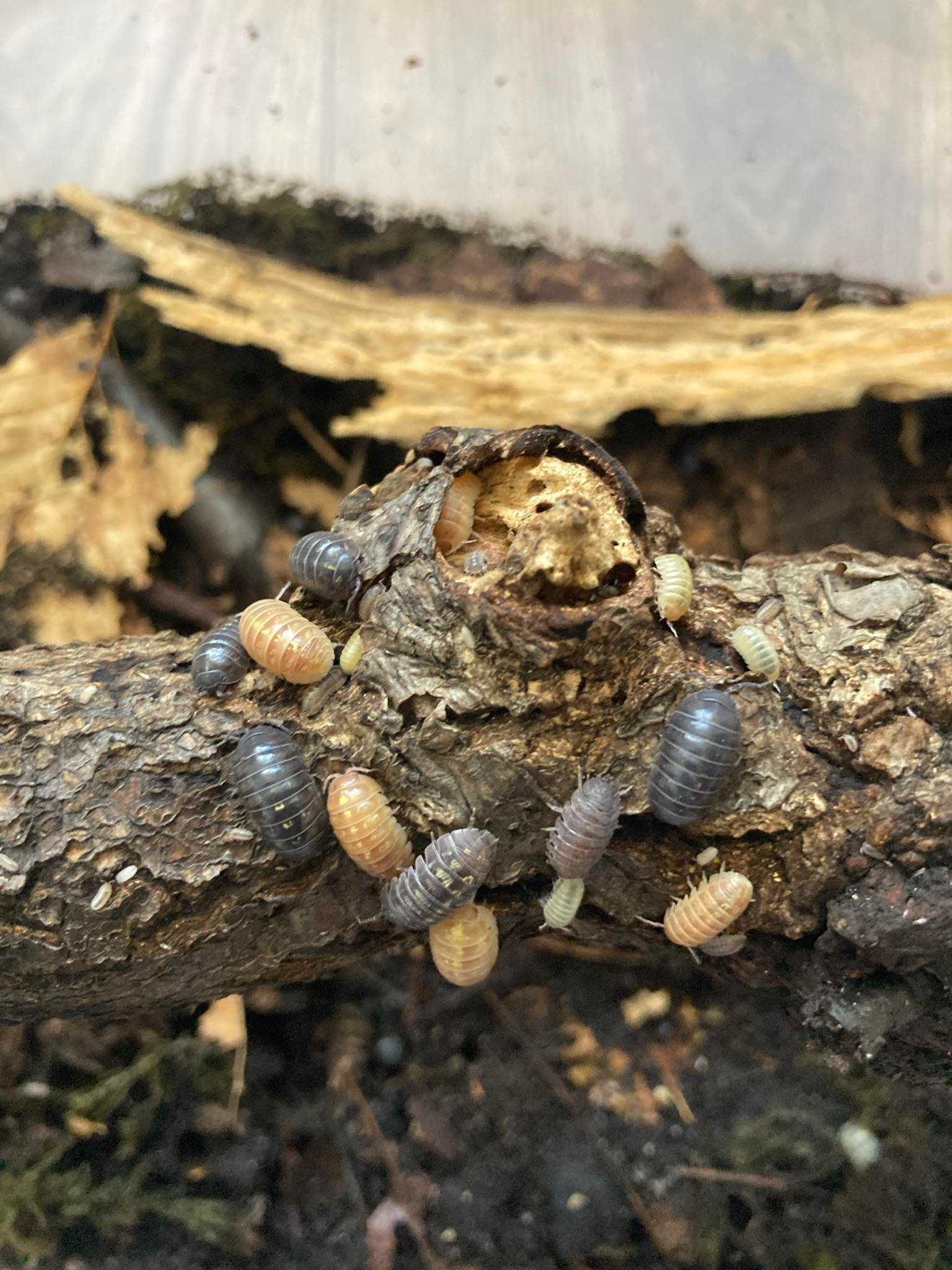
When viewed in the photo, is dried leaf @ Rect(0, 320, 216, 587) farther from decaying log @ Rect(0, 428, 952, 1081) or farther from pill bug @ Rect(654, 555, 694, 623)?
pill bug @ Rect(654, 555, 694, 623)

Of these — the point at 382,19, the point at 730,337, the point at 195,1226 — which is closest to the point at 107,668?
the point at 195,1226

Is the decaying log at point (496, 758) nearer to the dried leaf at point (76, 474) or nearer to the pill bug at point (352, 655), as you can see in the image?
the pill bug at point (352, 655)

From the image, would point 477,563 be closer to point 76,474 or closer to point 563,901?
point 563,901

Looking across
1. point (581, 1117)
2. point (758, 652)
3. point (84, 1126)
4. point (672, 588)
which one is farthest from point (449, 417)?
point (84, 1126)

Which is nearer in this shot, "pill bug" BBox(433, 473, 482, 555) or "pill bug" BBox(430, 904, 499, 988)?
"pill bug" BBox(433, 473, 482, 555)

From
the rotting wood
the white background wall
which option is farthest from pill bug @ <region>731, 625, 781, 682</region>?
the white background wall

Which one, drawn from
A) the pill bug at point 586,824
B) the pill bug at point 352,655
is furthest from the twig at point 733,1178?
the pill bug at point 352,655

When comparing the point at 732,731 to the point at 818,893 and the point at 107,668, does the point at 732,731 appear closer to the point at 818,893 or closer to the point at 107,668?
the point at 818,893
